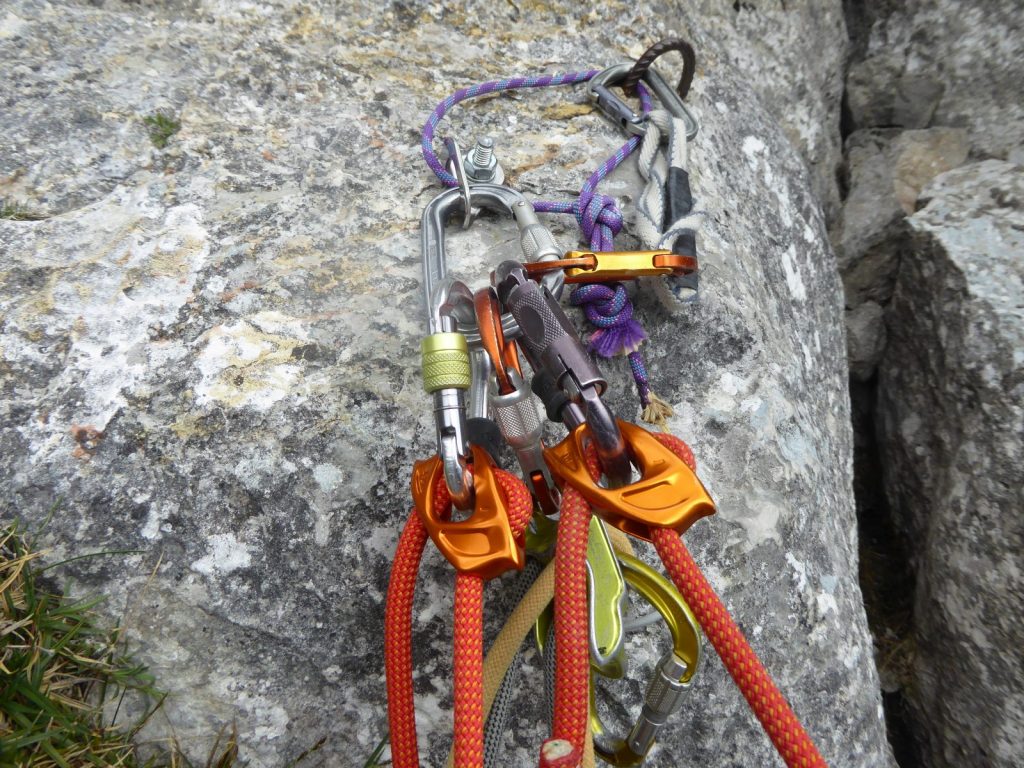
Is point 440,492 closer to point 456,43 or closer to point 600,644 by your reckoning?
point 600,644

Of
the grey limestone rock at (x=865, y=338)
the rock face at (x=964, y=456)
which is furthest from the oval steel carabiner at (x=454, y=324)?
the grey limestone rock at (x=865, y=338)

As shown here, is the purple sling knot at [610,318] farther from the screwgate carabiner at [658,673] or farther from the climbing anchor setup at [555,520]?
the screwgate carabiner at [658,673]

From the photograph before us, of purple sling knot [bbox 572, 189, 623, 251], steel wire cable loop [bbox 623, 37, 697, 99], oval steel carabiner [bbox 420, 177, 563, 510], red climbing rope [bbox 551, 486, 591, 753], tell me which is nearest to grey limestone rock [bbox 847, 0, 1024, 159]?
steel wire cable loop [bbox 623, 37, 697, 99]

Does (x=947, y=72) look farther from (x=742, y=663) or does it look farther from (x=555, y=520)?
(x=742, y=663)

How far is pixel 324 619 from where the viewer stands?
1.22 meters

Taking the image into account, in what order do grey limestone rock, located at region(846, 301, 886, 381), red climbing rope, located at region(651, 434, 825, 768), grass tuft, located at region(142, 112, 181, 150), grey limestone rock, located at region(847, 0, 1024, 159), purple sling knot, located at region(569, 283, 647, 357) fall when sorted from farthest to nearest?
1. grey limestone rock, located at region(847, 0, 1024, 159)
2. grey limestone rock, located at region(846, 301, 886, 381)
3. grass tuft, located at region(142, 112, 181, 150)
4. purple sling knot, located at region(569, 283, 647, 357)
5. red climbing rope, located at region(651, 434, 825, 768)

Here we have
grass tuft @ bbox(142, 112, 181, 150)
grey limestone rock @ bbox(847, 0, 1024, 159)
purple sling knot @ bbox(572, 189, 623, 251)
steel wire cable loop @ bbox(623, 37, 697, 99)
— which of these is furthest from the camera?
grey limestone rock @ bbox(847, 0, 1024, 159)

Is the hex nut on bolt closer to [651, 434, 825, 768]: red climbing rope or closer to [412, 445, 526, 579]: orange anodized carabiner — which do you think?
[412, 445, 526, 579]: orange anodized carabiner

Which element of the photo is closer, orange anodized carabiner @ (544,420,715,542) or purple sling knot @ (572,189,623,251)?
orange anodized carabiner @ (544,420,715,542)

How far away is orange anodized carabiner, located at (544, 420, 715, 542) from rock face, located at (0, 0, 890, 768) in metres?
0.35

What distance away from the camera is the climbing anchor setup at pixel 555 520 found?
Answer: 0.95 meters

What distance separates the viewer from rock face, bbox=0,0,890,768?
1223mm

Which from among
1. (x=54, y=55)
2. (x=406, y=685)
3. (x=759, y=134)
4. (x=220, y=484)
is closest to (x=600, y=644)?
(x=406, y=685)

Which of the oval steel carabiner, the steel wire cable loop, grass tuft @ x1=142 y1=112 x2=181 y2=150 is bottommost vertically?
the oval steel carabiner
